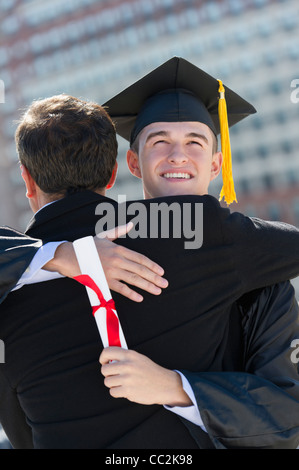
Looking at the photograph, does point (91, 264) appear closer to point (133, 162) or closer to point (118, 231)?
point (118, 231)

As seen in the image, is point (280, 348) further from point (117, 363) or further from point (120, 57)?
point (120, 57)

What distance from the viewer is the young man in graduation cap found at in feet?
4.91

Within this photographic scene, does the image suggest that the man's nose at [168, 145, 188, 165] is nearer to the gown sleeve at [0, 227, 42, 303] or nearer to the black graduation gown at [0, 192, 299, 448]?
the black graduation gown at [0, 192, 299, 448]

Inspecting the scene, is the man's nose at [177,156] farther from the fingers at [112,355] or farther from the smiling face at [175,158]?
the fingers at [112,355]

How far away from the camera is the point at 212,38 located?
2008 inches

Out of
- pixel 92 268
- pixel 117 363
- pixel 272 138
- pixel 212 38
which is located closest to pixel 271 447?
pixel 117 363

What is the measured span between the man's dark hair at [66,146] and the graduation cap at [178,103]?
2.01 feet

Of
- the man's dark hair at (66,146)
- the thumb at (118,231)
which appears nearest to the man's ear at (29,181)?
the man's dark hair at (66,146)

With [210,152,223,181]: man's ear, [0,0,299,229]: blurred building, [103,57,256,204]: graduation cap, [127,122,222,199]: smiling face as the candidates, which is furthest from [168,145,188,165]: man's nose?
[0,0,299,229]: blurred building

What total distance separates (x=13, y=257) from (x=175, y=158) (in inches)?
28.6

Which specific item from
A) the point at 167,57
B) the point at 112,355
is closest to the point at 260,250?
the point at 112,355

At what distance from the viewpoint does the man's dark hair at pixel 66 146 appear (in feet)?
5.40

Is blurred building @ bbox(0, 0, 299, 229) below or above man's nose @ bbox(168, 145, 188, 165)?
above

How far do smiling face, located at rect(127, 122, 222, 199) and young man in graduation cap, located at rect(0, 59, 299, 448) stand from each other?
1.53ft
